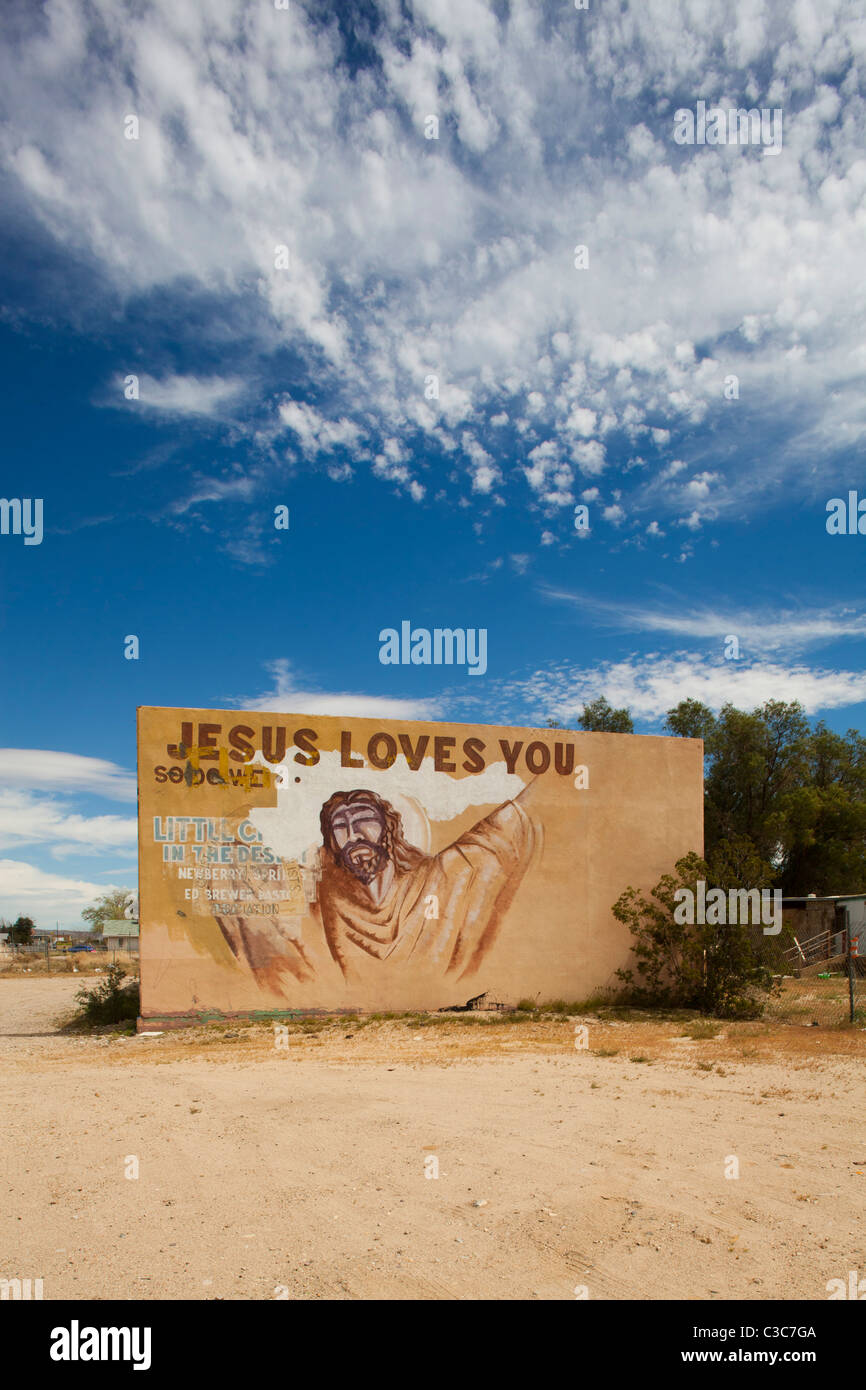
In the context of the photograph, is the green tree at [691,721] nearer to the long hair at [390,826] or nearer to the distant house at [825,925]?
the distant house at [825,925]

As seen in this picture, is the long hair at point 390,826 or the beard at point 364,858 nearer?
the beard at point 364,858

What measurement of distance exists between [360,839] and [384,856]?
0.59 metres

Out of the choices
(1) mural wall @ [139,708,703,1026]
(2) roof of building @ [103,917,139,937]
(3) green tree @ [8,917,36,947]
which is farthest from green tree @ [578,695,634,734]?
(3) green tree @ [8,917,36,947]

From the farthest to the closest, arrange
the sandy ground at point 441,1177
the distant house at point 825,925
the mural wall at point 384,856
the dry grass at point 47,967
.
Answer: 1. the dry grass at point 47,967
2. the distant house at point 825,925
3. the mural wall at point 384,856
4. the sandy ground at point 441,1177

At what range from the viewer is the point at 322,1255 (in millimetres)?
4918

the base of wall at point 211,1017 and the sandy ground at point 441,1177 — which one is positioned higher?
the sandy ground at point 441,1177

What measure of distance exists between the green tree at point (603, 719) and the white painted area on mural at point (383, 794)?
21.1 m

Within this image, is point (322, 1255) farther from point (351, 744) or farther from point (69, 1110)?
point (351, 744)

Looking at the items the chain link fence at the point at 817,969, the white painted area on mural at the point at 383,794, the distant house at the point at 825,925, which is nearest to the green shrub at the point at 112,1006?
the white painted area on mural at the point at 383,794

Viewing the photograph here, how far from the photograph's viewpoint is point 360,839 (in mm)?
16688

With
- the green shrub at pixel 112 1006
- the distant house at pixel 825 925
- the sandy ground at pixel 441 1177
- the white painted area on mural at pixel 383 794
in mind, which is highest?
the white painted area on mural at pixel 383 794

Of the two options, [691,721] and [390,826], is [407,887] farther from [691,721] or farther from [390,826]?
[691,721]

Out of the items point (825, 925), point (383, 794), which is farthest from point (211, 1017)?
point (825, 925)

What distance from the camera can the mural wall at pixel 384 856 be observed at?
1567 cm
